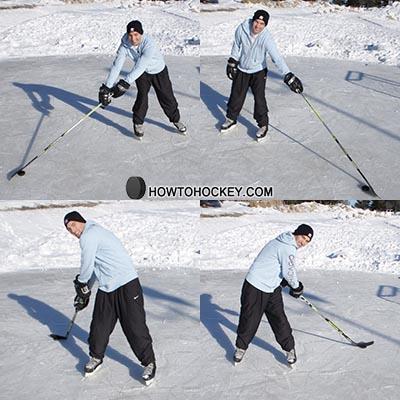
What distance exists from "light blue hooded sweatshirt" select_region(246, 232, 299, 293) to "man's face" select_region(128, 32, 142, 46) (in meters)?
2.30

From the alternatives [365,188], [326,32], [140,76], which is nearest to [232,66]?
[140,76]

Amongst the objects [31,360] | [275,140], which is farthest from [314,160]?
[31,360]

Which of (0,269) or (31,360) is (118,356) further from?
(0,269)

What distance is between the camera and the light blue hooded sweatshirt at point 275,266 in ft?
16.5

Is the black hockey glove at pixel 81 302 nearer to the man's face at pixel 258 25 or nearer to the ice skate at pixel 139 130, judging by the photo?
the ice skate at pixel 139 130

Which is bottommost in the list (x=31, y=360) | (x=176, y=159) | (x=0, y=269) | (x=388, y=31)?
(x=0, y=269)

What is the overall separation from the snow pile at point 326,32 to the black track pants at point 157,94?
8.36 ft

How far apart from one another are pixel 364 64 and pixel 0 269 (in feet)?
15.6

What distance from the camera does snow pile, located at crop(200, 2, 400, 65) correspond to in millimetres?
9219

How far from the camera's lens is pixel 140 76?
265 inches

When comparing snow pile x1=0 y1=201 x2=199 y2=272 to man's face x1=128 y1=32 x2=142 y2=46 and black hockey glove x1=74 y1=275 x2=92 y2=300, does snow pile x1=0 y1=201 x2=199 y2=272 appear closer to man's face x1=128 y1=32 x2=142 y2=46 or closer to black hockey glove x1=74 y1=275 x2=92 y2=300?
man's face x1=128 y1=32 x2=142 y2=46

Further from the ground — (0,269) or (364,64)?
(364,64)

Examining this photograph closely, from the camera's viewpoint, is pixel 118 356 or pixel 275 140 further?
pixel 275 140

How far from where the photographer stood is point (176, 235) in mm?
8195
